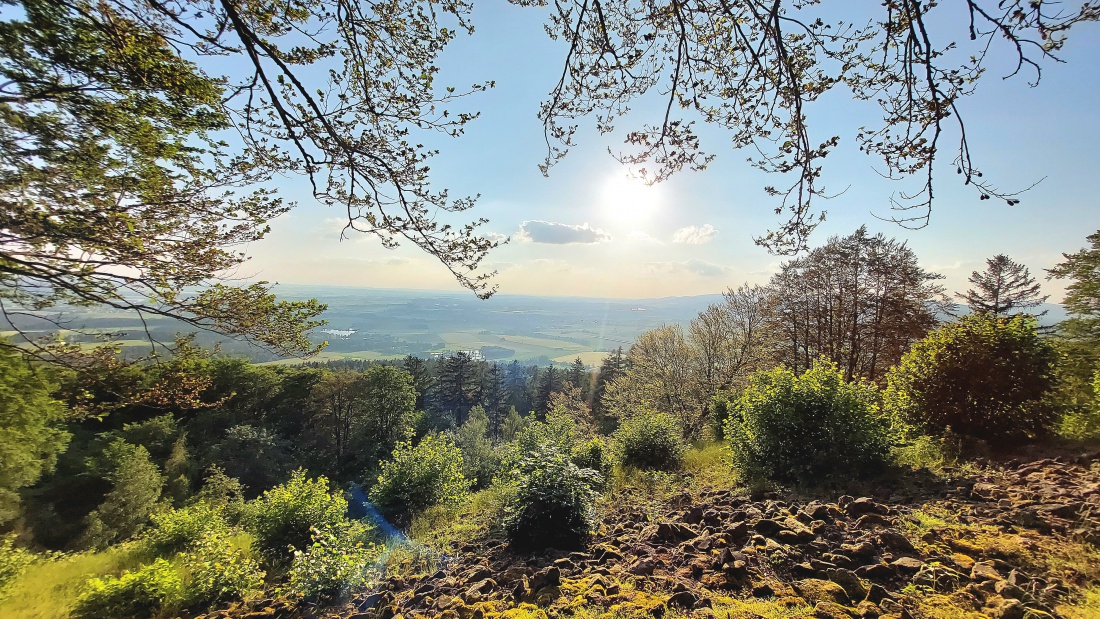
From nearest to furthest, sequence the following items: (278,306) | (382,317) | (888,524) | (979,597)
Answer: (979,597)
(888,524)
(278,306)
(382,317)

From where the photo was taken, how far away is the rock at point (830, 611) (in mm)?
2314

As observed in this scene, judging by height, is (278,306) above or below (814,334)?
above

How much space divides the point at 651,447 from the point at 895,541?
592 centimetres

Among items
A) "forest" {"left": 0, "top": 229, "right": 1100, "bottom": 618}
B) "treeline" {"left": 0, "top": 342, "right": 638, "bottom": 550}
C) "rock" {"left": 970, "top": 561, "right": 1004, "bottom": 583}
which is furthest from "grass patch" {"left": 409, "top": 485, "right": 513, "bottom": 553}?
"rock" {"left": 970, "top": 561, "right": 1004, "bottom": 583}

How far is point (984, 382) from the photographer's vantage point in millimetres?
5465

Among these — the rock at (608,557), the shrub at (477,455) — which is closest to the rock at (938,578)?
the rock at (608,557)

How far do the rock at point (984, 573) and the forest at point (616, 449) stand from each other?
10.0 inches

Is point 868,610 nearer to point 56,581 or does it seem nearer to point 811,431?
point 811,431

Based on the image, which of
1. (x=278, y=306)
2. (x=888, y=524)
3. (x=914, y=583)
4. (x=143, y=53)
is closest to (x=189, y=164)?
(x=143, y=53)

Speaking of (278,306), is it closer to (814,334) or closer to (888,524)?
(888,524)

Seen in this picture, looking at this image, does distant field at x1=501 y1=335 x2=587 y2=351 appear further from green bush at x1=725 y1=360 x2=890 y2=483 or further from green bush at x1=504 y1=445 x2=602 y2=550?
green bush at x1=504 y1=445 x2=602 y2=550

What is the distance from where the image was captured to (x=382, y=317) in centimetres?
15750

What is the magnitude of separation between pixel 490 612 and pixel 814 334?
16.4 metres

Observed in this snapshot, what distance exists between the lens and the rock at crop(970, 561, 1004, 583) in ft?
8.05
